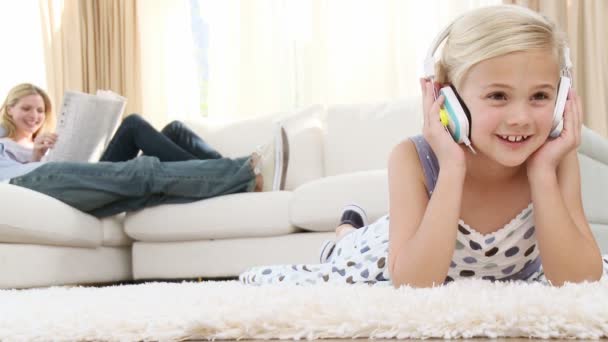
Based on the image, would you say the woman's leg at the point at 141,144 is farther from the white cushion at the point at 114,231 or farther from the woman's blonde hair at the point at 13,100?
the woman's blonde hair at the point at 13,100

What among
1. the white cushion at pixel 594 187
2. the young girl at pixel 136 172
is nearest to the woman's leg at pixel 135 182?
the young girl at pixel 136 172

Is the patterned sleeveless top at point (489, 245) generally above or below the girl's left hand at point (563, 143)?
below

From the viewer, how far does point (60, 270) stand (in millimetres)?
2658

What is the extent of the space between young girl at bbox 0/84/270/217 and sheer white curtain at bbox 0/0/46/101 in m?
1.13

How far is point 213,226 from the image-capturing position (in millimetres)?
2963

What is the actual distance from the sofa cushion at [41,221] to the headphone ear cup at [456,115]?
176 centimetres

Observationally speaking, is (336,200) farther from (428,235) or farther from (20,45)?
(20,45)

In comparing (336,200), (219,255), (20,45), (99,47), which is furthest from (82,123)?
(99,47)

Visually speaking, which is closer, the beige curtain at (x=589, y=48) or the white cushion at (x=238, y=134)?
the white cushion at (x=238, y=134)

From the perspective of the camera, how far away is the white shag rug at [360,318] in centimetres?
79

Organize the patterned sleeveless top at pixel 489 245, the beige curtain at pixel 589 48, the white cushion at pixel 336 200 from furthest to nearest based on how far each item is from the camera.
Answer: the beige curtain at pixel 589 48 < the white cushion at pixel 336 200 < the patterned sleeveless top at pixel 489 245

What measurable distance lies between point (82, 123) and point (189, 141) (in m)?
0.49

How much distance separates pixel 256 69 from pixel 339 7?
670mm

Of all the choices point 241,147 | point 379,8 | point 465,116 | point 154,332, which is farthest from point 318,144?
point 154,332
